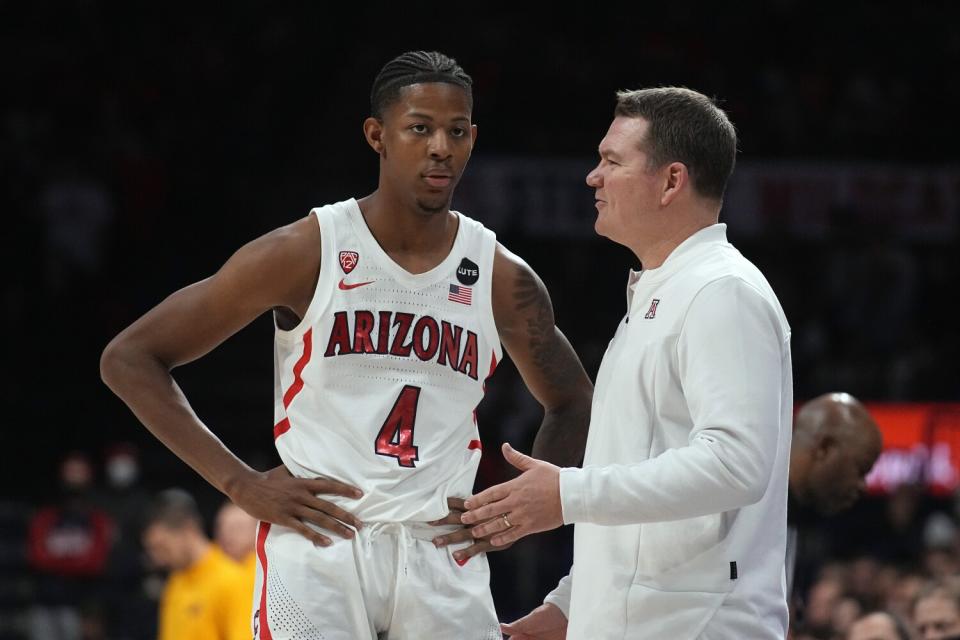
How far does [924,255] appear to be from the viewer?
1434cm

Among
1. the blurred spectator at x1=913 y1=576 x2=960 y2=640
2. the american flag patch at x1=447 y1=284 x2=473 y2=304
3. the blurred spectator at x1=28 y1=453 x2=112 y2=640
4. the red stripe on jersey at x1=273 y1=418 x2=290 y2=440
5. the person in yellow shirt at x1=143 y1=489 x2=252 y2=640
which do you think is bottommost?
the blurred spectator at x1=28 y1=453 x2=112 y2=640

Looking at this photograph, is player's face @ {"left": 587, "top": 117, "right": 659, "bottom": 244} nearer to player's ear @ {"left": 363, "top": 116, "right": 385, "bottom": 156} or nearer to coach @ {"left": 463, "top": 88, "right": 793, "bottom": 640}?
coach @ {"left": 463, "top": 88, "right": 793, "bottom": 640}

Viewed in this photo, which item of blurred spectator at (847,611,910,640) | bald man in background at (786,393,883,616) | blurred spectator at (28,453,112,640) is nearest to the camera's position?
bald man in background at (786,393,883,616)

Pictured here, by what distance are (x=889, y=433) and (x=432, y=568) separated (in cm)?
926

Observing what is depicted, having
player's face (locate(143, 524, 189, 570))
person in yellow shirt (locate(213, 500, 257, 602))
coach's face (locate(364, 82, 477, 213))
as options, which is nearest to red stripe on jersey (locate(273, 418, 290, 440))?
coach's face (locate(364, 82, 477, 213))

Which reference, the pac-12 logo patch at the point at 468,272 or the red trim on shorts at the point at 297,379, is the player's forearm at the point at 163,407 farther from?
the pac-12 logo patch at the point at 468,272

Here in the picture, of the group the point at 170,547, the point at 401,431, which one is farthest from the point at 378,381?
the point at 170,547

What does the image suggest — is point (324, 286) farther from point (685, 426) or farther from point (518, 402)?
point (518, 402)

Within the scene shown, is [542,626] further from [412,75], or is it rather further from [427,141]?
[412,75]

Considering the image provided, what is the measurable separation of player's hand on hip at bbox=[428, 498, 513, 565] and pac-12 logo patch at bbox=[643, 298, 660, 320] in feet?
2.50

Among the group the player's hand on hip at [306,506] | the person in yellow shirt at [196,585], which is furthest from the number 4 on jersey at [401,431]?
the person in yellow shirt at [196,585]

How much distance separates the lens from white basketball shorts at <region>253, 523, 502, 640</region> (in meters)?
3.70

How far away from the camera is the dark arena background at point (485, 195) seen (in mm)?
11953

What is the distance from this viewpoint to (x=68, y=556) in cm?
1134
